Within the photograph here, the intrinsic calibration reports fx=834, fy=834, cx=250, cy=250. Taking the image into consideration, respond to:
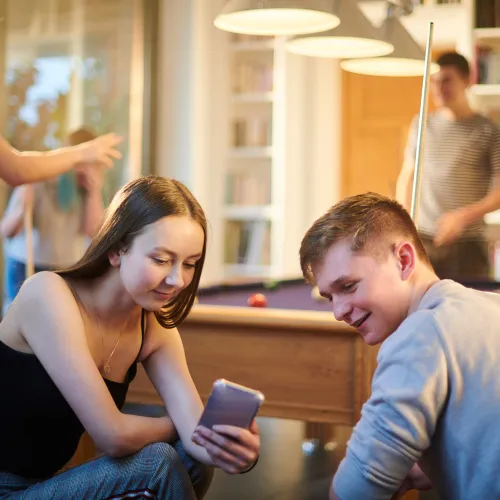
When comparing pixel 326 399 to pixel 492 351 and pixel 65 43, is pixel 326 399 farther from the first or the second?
pixel 65 43

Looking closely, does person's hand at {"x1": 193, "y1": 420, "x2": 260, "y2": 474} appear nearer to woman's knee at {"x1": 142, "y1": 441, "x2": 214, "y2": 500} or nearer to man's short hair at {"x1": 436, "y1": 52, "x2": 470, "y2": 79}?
woman's knee at {"x1": 142, "y1": 441, "x2": 214, "y2": 500}

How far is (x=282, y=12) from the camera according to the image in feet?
8.22

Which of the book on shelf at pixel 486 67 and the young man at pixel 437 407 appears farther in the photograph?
the book on shelf at pixel 486 67

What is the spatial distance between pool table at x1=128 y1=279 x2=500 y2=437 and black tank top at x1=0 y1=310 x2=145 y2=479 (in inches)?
38.3

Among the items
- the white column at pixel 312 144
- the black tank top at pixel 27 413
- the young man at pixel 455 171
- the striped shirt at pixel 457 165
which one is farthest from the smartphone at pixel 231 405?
the white column at pixel 312 144

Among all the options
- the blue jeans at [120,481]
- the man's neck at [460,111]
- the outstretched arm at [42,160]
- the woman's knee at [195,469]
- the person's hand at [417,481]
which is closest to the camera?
the person's hand at [417,481]

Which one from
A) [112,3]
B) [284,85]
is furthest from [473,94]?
[112,3]

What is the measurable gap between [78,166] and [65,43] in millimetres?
2978

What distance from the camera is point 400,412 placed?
1.20 metres

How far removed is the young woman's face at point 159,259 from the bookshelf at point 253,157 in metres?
4.36

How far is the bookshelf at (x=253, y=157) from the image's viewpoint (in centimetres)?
606

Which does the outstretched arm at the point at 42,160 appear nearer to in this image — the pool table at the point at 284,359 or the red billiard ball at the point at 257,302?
the pool table at the point at 284,359

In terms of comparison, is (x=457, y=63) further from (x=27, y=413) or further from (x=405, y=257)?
(x=27, y=413)

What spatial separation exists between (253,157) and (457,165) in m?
2.21
